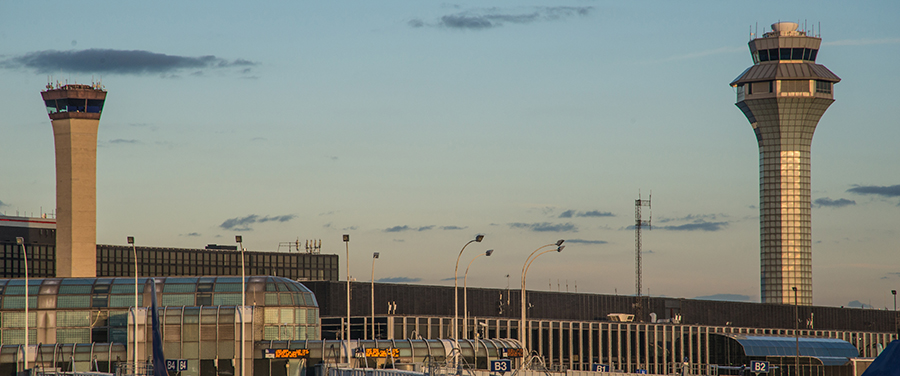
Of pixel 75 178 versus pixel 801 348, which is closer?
pixel 801 348

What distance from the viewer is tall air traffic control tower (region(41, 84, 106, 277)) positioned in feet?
475

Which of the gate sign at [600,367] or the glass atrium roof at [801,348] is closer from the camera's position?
the gate sign at [600,367]

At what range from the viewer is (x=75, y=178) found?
144750 mm

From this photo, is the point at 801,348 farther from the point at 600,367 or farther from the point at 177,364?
the point at 177,364

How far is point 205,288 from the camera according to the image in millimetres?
92438

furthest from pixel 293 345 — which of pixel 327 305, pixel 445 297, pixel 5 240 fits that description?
pixel 5 240

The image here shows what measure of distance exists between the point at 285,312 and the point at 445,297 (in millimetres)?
47338

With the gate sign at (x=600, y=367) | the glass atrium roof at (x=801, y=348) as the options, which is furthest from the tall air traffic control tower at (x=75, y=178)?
the glass atrium roof at (x=801, y=348)

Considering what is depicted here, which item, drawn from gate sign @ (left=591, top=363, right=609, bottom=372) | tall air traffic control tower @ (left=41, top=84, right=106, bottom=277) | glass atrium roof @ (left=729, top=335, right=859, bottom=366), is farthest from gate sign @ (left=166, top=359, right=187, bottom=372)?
glass atrium roof @ (left=729, top=335, right=859, bottom=366)

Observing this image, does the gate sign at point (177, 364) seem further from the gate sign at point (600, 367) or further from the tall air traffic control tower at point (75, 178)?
the tall air traffic control tower at point (75, 178)

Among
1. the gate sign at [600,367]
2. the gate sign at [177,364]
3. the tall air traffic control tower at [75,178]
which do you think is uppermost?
the tall air traffic control tower at [75,178]

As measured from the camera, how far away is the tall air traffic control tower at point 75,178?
14475 cm

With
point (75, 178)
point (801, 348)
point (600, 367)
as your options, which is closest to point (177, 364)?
point (600, 367)

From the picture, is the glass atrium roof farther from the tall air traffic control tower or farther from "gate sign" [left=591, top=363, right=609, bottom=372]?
the tall air traffic control tower
